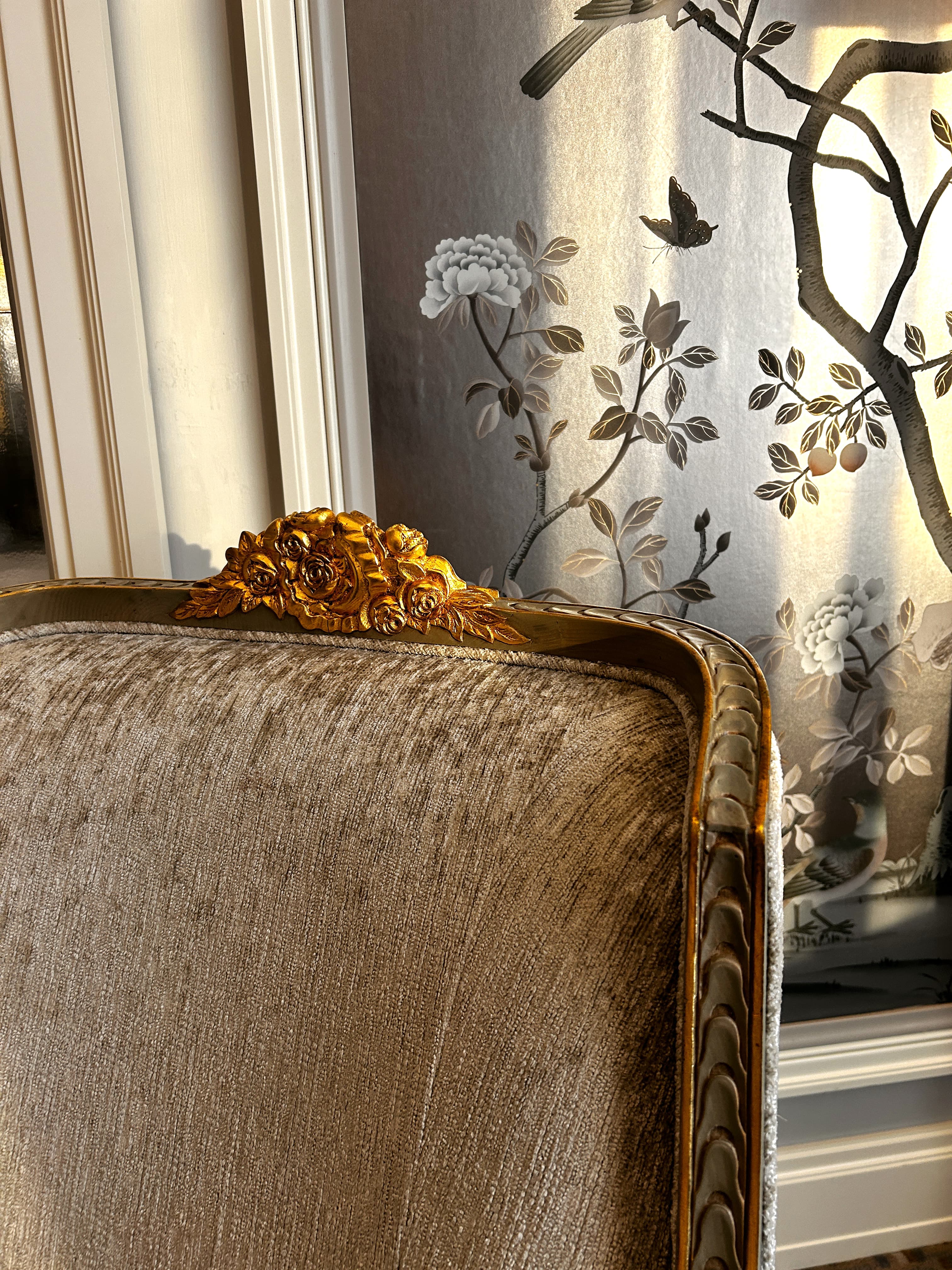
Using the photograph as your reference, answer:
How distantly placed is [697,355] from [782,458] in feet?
0.34

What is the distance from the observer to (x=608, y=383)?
2.15 ft

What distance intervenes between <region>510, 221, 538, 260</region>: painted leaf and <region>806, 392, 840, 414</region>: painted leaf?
0.78 ft

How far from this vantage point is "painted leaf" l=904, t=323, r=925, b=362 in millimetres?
673

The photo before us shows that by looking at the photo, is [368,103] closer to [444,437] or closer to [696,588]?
[444,437]

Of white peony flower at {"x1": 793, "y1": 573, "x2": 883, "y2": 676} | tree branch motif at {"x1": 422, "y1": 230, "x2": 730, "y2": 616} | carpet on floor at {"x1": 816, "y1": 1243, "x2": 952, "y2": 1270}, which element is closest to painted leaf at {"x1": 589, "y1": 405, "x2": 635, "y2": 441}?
tree branch motif at {"x1": 422, "y1": 230, "x2": 730, "y2": 616}

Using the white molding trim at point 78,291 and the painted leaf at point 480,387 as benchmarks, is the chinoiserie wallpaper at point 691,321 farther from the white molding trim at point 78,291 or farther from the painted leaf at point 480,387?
the white molding trim at point 78,291

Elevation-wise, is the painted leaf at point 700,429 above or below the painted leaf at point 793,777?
above

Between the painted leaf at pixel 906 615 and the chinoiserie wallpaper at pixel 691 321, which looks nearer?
the chinoiserie wallpaper at pixel 691 321

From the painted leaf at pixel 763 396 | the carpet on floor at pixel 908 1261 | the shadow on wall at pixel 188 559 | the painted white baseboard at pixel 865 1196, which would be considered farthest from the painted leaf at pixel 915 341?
the carpet on floor at pixel 908 1261

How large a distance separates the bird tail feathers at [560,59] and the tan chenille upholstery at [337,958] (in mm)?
417

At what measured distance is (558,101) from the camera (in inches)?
24.0

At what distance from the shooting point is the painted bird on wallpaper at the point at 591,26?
599 mm

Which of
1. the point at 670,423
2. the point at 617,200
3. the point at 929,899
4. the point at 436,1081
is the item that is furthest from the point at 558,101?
the point at 929,899

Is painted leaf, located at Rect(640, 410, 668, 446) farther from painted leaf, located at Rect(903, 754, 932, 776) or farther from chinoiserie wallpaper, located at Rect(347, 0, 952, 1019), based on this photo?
painted leaf, located at Rect(903, 754, 932, 776)
